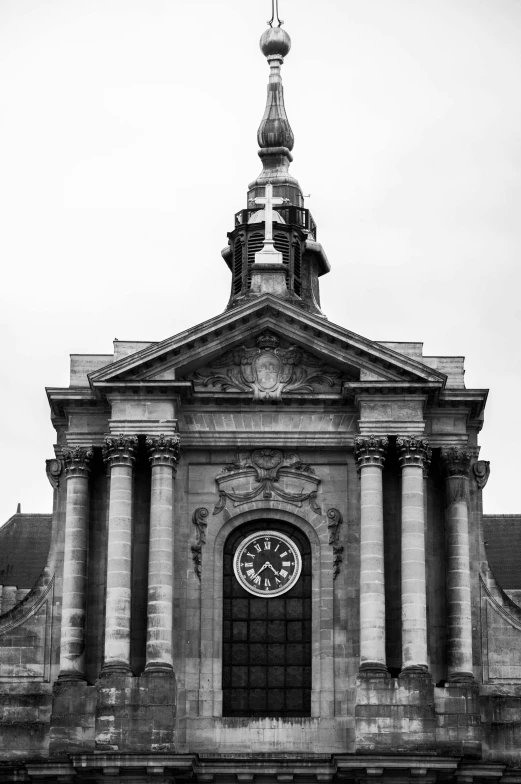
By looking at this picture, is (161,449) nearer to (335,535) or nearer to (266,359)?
(266,359)

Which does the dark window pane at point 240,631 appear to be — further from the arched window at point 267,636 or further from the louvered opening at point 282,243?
the louvered opening at point 282,243

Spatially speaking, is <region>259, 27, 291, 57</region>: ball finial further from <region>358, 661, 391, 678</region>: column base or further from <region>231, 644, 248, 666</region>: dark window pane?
<region>358, 661, 391, 678</region>: column base

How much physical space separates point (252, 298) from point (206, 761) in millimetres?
10476

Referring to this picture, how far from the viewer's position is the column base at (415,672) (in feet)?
157

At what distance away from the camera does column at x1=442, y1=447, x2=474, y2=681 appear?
160 ft

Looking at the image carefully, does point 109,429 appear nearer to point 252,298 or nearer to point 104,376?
point 104,376

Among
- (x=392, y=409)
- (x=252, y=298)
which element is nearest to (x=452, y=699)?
(x=392, y=409)

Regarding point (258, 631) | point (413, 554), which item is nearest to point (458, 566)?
point (413, 554)

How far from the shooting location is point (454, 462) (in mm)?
50219

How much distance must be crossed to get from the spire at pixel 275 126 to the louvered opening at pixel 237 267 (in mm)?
3497

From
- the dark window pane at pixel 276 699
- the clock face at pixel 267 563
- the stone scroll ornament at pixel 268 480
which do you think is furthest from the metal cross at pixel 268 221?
the dark window pane at pixel 276 699

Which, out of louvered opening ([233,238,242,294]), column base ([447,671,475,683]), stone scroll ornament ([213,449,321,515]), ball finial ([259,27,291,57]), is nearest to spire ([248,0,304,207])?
ball finial ([259,27,291,57])

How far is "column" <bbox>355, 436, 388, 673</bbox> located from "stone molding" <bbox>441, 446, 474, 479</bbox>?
5.05ft

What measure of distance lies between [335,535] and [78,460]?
573 cm
